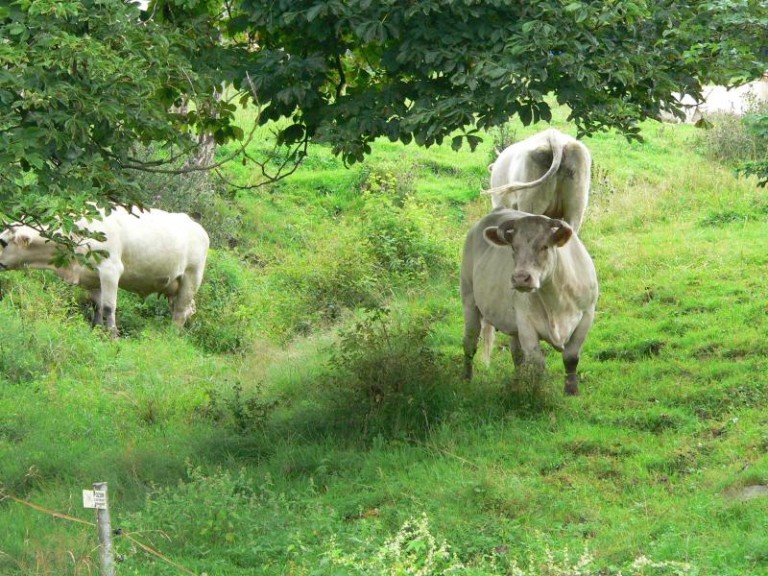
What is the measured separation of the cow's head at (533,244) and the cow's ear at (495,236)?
3 cm

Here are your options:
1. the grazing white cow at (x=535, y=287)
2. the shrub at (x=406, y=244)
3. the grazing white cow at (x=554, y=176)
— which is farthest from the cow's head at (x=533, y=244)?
the shrub at (x=406, y=244)

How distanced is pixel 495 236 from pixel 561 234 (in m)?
0.63

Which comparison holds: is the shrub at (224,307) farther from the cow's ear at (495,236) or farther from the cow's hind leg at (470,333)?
the cow's ear at (495,236)

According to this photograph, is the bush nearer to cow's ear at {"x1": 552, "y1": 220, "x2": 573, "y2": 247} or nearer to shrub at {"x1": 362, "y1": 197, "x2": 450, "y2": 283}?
shrub at {"x1": 362, "y1": 197, "x2": 450, "y2": 283}

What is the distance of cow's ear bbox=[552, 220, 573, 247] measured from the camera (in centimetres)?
1013

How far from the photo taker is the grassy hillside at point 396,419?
305 inches

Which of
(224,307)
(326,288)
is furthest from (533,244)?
(224,307)

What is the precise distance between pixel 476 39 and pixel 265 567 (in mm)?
4329

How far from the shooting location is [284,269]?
16.5m

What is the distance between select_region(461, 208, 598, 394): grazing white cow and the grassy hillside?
0.38m

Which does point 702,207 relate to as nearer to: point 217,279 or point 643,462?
point 217,279

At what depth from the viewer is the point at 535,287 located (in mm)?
9898

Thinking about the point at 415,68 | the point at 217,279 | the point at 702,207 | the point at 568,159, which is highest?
the point at 415,68

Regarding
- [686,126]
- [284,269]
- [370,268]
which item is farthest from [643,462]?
[686,126]
